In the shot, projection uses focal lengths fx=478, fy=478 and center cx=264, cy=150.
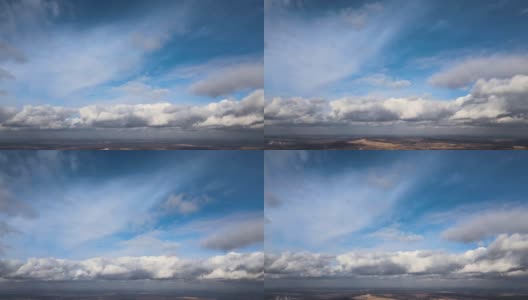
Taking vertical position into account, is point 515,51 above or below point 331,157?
above

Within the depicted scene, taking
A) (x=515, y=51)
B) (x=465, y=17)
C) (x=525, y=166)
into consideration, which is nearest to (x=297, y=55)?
(x=465, y=17)

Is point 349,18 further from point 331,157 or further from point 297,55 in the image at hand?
point 331,157

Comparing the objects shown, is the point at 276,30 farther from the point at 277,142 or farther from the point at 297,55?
the point at 277,142

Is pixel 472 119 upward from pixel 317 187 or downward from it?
upward

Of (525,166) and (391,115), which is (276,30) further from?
(525,166)

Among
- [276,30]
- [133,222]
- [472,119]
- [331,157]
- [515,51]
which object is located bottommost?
[133,222]

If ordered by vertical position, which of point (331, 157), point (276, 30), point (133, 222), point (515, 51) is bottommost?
point (133, 222)

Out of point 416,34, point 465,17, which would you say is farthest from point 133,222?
point 465,17
